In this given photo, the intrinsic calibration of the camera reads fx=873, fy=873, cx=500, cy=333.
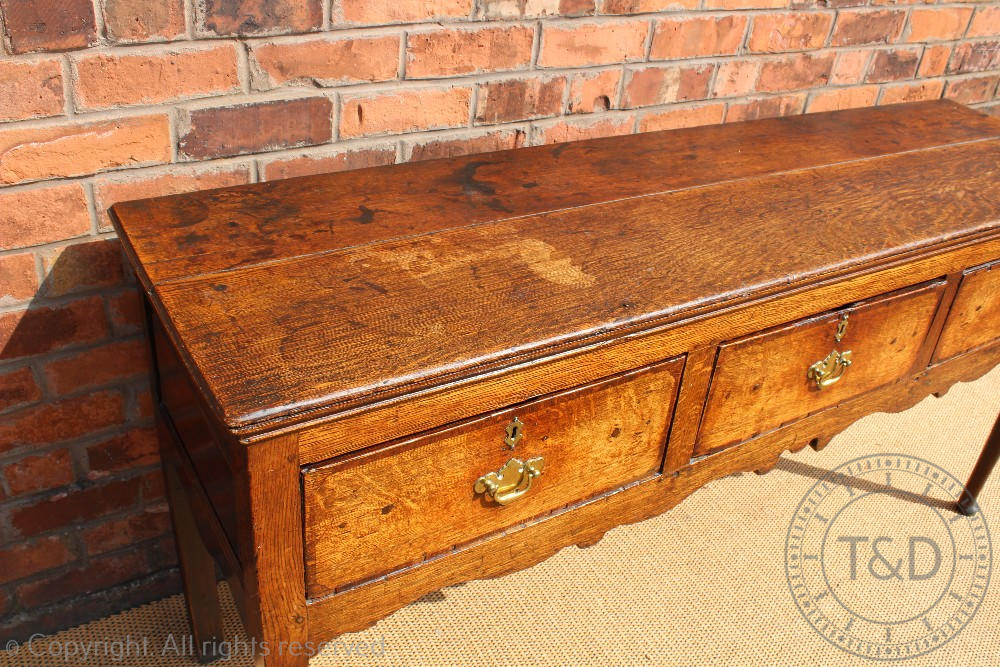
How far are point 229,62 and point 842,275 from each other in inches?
36.0

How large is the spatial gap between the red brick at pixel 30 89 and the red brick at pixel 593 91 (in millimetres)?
852

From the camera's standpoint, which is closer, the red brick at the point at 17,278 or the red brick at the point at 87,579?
the red brick at the point at 17,278

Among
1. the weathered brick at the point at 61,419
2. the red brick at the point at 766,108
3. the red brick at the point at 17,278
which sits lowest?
the weathered brick at the point at 61,419

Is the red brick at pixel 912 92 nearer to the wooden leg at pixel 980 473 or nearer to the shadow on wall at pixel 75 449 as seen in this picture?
the wooden leg at pixel 980 473

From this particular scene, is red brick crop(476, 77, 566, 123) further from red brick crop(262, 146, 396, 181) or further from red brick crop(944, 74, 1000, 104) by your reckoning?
red brick crop(944, 74, 1000, 104)

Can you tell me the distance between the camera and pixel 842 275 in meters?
1.20

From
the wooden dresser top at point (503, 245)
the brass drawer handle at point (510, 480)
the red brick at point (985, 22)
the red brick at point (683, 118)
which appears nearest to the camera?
the wooden dresser top at point (503, 245)

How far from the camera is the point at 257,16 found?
1242 mm

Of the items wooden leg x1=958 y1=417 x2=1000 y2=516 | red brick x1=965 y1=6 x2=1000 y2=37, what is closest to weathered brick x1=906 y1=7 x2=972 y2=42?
red brick x1=965 y1=6 x2=1000 y2=37

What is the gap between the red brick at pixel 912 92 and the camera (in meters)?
2.05

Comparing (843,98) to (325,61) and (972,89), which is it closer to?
(972,89)

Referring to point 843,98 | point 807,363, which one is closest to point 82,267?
point 807,363

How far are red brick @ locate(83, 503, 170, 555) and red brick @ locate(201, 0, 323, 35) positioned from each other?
2.80 feet

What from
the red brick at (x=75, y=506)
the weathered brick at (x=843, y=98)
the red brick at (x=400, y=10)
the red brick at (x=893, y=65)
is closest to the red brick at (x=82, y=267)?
the red brick at (x=75, y=506)
